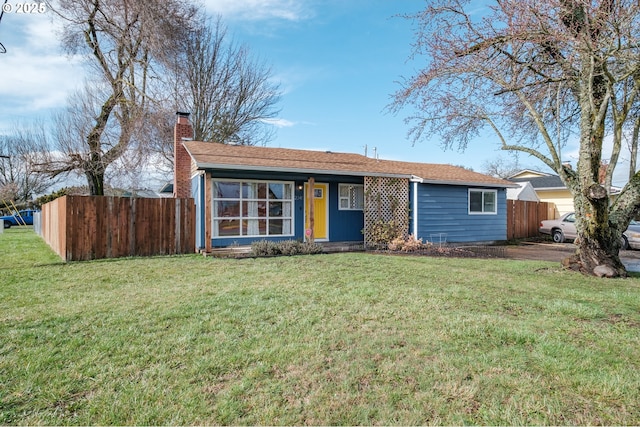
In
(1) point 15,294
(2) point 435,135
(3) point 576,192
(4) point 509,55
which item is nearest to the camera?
(1) point 15,294

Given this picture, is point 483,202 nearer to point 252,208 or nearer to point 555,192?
point 252,208

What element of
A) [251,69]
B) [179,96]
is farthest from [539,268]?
[251,69]

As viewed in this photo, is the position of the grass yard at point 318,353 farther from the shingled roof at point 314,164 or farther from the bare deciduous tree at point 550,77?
the shingled roof at point 314,164

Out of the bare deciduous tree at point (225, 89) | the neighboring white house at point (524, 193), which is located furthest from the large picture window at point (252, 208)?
the neighboring white house at point (524, 193)

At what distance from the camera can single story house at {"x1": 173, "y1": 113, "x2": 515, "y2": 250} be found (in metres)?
11.4

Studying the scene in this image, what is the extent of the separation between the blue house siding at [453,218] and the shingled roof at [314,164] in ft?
1.59

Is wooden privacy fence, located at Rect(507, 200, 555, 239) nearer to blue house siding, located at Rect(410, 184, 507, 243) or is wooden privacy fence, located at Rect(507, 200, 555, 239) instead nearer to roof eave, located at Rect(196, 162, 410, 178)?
blue house siding, located at Rect(410, 184, 507, 243)

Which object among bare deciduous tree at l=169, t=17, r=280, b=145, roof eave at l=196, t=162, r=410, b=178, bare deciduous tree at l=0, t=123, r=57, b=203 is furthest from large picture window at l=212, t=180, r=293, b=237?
bare deciduous tree at l=0, t=123, r=57, b=203

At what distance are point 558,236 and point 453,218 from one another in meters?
5.53

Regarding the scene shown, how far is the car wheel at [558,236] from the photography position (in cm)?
1577

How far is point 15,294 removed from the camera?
5.66m

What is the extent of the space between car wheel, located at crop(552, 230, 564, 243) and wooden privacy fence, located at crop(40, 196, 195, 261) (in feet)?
48.7

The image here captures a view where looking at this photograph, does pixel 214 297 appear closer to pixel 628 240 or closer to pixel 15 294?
pixel 15 294

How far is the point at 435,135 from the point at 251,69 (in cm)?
1647
